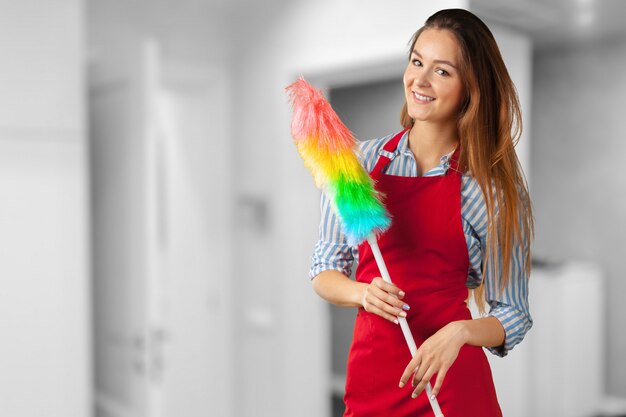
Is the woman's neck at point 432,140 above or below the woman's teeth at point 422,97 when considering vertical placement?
below

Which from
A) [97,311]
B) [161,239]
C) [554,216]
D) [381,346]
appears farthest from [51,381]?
[554,216]

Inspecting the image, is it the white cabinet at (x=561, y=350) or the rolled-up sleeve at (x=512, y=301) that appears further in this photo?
the white cabinet at (x=561, y=350)

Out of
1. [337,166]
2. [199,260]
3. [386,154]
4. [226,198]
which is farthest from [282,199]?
[337,166]

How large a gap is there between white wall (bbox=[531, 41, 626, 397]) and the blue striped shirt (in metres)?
0.24

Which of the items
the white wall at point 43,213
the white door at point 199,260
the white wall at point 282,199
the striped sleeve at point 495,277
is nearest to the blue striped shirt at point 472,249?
the striped sleeve at point 495,277

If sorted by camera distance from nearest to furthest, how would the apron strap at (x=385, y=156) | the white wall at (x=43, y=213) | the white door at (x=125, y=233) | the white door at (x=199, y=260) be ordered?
1. the apron strap at (x=385, y=156)
2. the white wall at (x=43, y=213)
3. the white door at (x=125, y=233)
4. the white door at (x=199, y=260)

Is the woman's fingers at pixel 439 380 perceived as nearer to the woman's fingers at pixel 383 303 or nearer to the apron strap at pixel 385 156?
the woman's fingers at pixel 383 303

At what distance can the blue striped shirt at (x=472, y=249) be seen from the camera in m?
1.10

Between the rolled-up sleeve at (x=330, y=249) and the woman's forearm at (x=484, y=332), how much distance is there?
24 centimetres

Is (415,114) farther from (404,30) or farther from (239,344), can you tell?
(239,344)

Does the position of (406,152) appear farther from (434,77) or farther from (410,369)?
(410,369)

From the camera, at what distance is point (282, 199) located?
10.4 feet

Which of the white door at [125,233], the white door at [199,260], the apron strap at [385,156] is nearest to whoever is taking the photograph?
the apron strap at [385,156]

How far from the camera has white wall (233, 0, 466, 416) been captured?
113 inches
